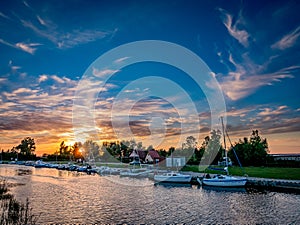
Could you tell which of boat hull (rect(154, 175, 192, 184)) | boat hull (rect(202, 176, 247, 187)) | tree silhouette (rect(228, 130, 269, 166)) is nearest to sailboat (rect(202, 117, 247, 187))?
boat hull (rect(202, 176, 247, 187))

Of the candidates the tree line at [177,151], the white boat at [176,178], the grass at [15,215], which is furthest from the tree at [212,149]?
the grass at [15,215]

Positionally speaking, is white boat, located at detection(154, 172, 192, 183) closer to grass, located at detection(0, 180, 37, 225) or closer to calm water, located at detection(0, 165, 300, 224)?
calm water, located at detection(0, 165, 300, 224)

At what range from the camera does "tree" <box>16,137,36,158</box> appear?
193 m

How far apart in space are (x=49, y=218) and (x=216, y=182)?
2828 centimetres

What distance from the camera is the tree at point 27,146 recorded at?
19262cm

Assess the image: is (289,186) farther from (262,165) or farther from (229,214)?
(262,165)

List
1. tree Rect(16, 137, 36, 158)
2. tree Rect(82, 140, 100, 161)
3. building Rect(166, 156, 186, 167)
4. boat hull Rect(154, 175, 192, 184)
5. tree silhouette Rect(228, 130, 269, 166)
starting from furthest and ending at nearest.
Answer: tree Rect(16, 137, 36, 158) < tree Rect(82, 140, 100, 161) < building Rect(166, 156, 186, 167) < tree silhouette Rect(228, 130, 269, 166) < boat hull Rect(154, 175, 192, 184)

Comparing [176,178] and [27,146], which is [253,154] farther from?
[27,146]

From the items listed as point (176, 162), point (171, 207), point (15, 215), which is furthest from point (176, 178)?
point (15, 215)

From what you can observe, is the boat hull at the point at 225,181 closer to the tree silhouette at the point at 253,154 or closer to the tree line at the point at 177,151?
the tree line at the point at 177,151

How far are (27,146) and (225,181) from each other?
601 feet

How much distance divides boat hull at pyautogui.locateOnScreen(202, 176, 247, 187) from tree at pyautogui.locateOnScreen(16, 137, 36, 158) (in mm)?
173976

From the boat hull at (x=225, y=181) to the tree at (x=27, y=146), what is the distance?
173976mm

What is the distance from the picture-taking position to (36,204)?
31766 millimetres
